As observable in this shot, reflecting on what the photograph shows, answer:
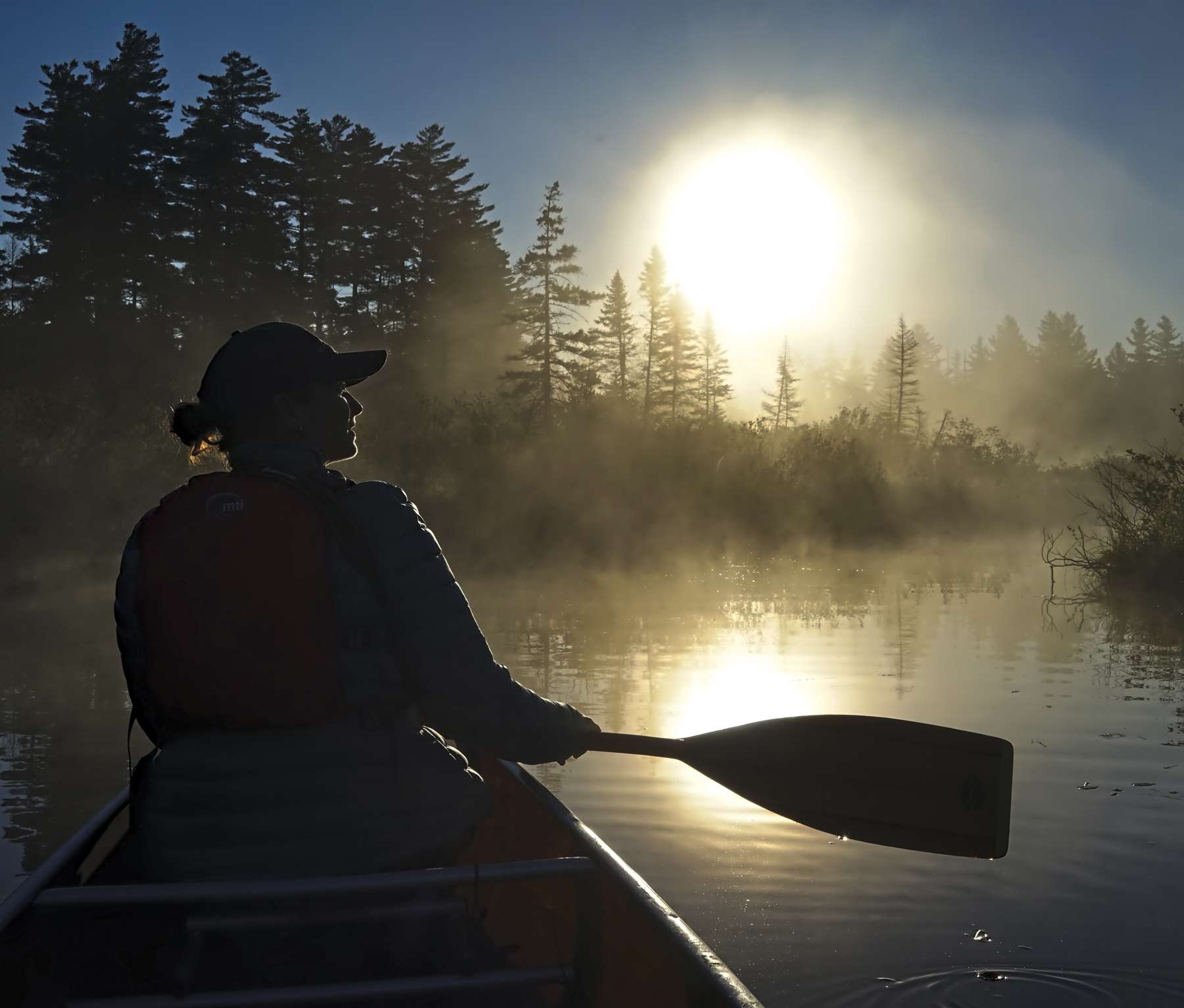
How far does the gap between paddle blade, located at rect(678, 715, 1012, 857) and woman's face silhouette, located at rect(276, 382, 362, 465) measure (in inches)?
54.5

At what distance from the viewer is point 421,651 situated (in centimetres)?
234

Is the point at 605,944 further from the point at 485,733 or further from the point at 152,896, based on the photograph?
the point at 152,896

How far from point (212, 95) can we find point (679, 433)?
20.6m

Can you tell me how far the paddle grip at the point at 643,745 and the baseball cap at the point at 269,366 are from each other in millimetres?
1137

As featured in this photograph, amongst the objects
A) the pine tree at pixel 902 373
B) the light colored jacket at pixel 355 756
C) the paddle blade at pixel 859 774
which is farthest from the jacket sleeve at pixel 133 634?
the pine tree at pixel 902 373

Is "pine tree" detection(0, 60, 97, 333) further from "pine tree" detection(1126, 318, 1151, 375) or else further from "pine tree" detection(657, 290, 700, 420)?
"pine tree" detection(1126, 318, 1151, 375)

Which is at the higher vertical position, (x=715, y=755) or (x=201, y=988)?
(x=715, y=755)

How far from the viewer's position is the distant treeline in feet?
73.8

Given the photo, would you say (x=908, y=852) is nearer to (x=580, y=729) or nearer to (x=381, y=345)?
(x=580, y=729)

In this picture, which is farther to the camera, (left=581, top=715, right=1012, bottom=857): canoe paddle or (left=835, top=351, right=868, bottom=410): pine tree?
(left=835, top=351, right=868, bottom=410): pine tree

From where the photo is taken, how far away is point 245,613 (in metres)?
2.30

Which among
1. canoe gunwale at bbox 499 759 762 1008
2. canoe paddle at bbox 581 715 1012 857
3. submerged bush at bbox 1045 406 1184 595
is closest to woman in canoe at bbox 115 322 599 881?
canoe gunwale at bbox 499 759 762 1008

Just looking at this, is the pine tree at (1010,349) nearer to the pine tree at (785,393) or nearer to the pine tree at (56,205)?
the pine tree at (785,393)

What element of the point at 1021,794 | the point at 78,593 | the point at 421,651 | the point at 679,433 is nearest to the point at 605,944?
the point at 421,651
